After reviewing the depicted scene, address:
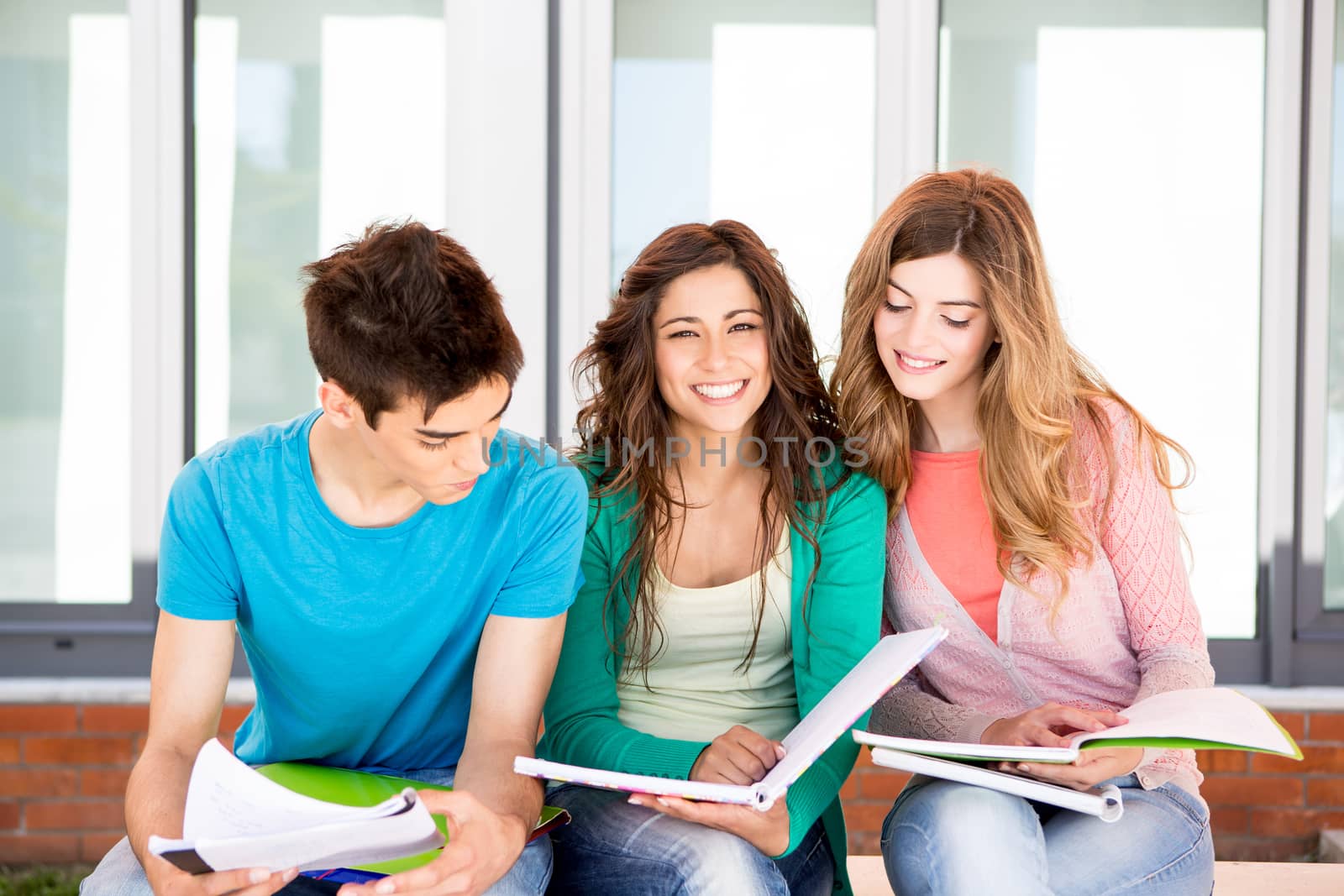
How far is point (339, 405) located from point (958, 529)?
3.05 feet

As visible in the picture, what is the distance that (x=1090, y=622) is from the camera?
167cm

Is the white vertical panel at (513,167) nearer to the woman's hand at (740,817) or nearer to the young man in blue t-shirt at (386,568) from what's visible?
the young man in blue t-shirt at (386,568)

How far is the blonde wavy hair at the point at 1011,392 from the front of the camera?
1.66 m

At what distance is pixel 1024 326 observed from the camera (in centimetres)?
168

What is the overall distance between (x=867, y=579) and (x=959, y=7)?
177 centimetres

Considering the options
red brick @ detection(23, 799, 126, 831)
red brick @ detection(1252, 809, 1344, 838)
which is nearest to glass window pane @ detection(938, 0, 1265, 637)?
red brick @ detection(1252, 809, 1344, 838)

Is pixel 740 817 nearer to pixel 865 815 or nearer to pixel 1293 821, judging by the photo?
pixel 865 815

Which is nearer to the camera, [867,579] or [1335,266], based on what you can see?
[867,579]

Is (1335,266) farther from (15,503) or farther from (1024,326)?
(15,503)

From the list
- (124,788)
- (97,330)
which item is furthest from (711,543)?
(97,330)

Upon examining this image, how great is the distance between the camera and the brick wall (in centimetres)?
271

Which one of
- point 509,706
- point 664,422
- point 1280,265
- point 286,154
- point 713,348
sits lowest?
point 509,706

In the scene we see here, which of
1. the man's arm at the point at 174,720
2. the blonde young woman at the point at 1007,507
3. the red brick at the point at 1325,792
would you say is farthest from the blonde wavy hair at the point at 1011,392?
the red brick at the point at 1325,792

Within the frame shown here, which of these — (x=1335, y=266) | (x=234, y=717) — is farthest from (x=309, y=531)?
(x=1335, y=266)
